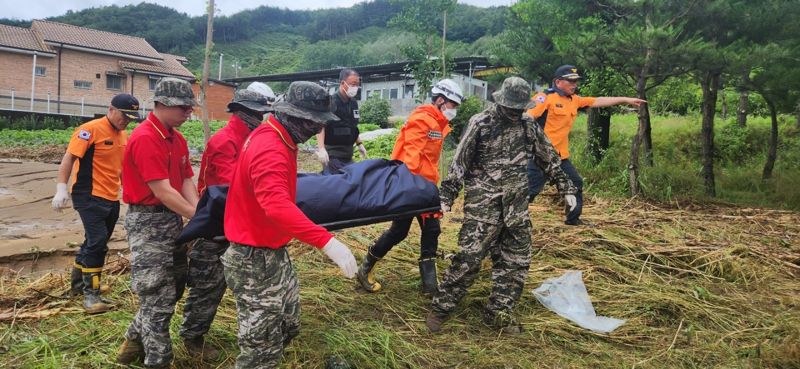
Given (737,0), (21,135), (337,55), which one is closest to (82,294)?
(737,0)

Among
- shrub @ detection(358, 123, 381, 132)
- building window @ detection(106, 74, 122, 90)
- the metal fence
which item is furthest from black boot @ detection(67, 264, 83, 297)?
building window @ detection(106, 74, 122, 90)

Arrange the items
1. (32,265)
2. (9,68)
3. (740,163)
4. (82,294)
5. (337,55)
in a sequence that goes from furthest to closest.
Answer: (337,55), (9,68), (740,163), (32,265), (82,294)

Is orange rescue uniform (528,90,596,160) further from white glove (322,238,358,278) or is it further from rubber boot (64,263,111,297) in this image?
rubber boot (64,263,111,297)

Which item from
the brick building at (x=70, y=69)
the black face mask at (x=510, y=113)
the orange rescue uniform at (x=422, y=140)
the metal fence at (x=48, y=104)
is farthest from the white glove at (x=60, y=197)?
the brick building at (x=70, y=69)

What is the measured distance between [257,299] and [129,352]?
44.7 inches

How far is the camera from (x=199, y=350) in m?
3.13

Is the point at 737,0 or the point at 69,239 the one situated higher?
the point at 737,0

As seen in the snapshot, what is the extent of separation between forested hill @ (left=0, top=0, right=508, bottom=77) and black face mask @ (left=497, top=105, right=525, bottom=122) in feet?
125

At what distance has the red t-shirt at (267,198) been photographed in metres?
2.13

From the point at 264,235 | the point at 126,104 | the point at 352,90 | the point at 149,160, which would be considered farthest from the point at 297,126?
the point at 352,90

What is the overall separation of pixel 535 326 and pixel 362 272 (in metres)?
1.43

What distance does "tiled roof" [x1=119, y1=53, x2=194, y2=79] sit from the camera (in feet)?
98.2

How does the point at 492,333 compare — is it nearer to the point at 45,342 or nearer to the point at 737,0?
the point at 45,342

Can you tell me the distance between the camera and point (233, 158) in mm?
3297
